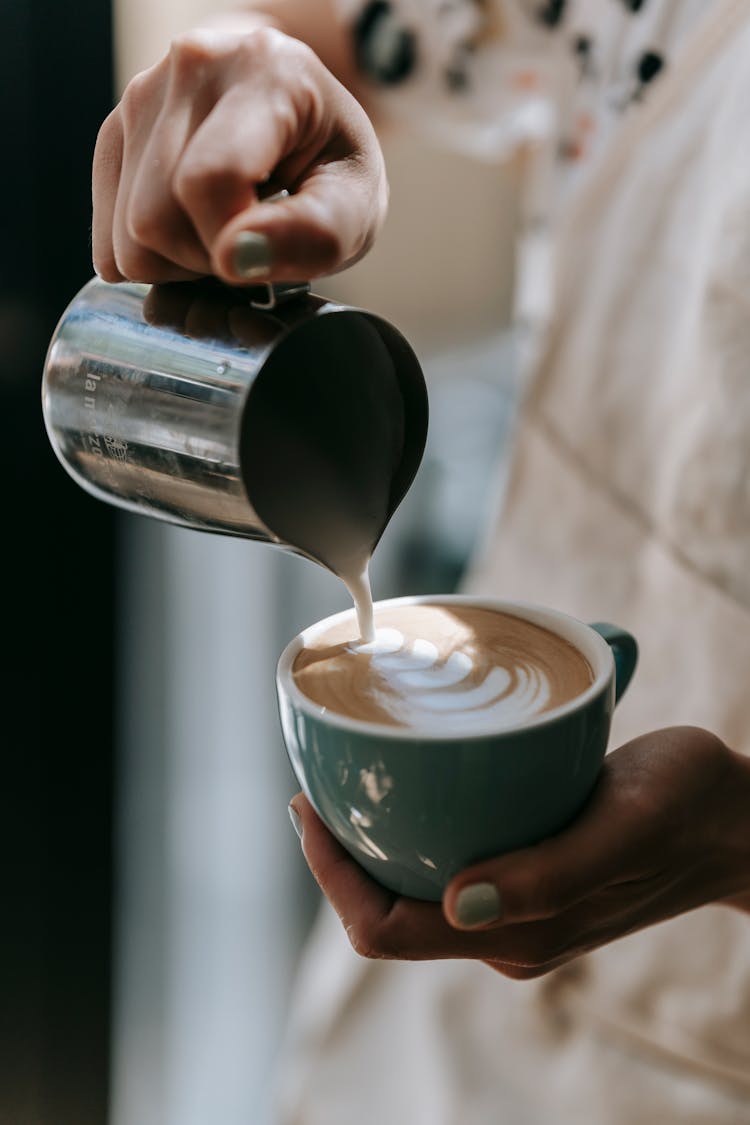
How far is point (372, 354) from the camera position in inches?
15.8

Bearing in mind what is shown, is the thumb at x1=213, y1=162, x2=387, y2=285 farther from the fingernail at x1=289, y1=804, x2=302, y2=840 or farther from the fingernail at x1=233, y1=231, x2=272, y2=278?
the fingernail at x1=289, y1=804, x2=302, y2=840

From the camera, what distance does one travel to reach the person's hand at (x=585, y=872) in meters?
0.41

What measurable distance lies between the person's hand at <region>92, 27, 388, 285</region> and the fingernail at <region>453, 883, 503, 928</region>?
8.5 inches

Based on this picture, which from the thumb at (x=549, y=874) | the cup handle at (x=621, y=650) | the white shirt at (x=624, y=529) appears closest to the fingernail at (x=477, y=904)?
the thumb at (x=549, y=874)

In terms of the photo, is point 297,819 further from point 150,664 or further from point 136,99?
point 150,664

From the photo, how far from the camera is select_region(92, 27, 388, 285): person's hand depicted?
0.33m

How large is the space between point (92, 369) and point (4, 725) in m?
0.50

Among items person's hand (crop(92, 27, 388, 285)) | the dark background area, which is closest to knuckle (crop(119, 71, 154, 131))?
person's hand (crop(92, 27, 388, 285))

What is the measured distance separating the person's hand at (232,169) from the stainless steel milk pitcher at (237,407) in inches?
0.7

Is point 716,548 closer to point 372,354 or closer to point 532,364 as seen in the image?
point 532,364

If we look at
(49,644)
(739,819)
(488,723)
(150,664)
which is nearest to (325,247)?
(488,723)

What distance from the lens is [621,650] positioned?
485 millimetres

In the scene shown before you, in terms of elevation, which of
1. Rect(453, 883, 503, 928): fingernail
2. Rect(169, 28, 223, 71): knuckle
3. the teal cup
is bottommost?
Rect(453, 883, 503, 928): fingernail

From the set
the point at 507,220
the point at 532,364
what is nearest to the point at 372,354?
the point at 532,364
